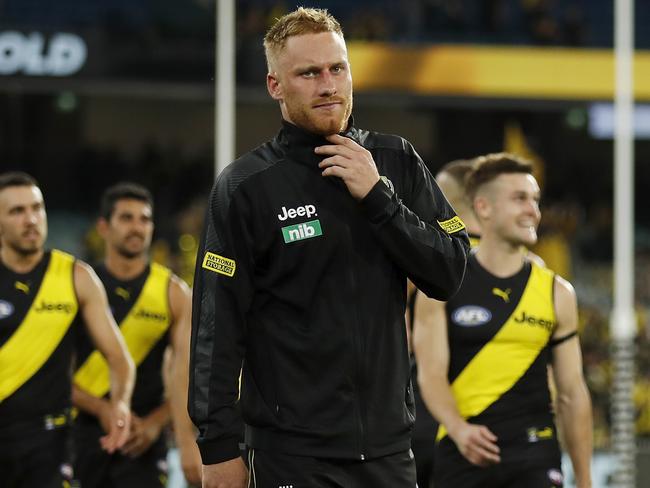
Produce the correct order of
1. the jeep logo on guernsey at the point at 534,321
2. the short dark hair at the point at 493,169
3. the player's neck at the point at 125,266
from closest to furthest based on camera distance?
1. the jeep logo on guernsey at the point at 534,321
2. the short dark hair at the point at 493,169
3. the player's neck at the point at 125,266

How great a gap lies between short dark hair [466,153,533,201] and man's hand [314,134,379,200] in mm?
2485

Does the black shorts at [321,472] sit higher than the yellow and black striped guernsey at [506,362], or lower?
lower

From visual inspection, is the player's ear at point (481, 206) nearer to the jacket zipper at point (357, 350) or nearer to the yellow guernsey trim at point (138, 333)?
the yellow guernsey trim at point (138, 333)

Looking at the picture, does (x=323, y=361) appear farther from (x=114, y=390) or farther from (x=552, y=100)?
(x=552, y=100)

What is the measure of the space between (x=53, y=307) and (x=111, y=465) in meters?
1.38

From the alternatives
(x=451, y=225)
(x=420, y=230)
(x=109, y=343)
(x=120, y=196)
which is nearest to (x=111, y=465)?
(x=109, y=343)

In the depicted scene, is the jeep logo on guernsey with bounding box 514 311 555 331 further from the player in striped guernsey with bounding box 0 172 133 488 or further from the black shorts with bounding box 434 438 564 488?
the player in striped guernsey with bounding box 0 172 133 488

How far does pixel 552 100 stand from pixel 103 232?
11.2 meters

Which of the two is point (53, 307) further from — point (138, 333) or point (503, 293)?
point (503, 293)

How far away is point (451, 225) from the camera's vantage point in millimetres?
3795

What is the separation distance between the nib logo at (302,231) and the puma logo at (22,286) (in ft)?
10.6

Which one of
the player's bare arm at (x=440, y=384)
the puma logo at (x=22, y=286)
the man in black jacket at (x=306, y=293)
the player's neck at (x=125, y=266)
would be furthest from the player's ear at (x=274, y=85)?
the player's neck at (x=125, y=266)

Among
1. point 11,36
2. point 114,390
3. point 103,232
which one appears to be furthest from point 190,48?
point 114,390

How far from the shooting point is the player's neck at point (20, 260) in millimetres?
6656
